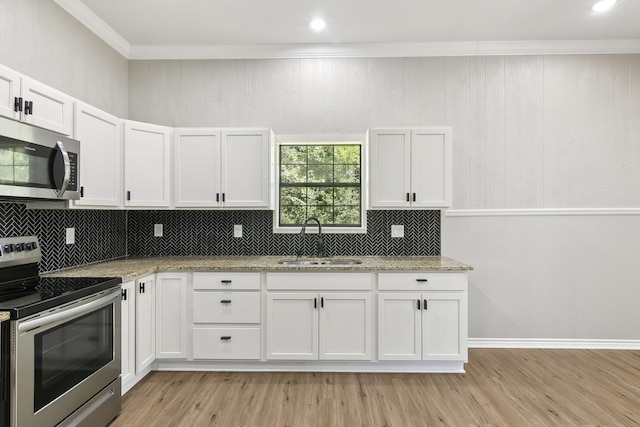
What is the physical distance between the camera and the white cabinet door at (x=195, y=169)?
10.8ft

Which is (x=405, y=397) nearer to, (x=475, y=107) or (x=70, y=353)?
(x=70, y=353)

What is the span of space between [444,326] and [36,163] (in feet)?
9.68

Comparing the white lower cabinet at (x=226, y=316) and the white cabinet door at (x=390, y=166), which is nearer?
the white lower cabinet at (x=226, y=316)

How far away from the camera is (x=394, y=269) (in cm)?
295

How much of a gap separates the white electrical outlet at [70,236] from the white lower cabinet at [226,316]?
3.14ft

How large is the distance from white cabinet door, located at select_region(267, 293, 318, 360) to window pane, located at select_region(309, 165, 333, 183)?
1273 millimetres

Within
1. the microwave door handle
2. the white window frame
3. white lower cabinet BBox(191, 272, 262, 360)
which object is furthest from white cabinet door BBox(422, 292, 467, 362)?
the microwave door handle

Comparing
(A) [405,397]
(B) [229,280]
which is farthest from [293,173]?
(A) [405,397]

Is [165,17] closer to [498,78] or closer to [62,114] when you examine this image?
[62,114]

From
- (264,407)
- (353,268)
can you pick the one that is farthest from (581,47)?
(264,407)

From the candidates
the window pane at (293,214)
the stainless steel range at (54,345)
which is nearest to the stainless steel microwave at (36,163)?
the stainless steel range at (54,345)

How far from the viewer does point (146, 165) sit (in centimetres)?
313

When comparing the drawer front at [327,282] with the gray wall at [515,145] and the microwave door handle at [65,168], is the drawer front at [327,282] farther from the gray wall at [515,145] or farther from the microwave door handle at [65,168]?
the microwave door handle at [65,168]

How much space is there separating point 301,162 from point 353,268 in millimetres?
1330
